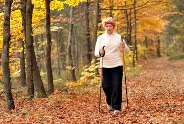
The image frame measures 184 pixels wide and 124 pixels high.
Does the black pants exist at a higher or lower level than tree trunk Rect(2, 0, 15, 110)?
lower

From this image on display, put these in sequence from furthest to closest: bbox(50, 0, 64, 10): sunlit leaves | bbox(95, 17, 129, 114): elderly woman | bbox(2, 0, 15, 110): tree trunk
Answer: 1. bbox(50, 0, 64, 10): sunlit leaves
2. bbox(2, 0, 15, 110): tree trunk
3. bbox(95, 17, 129, 114): elderly woman

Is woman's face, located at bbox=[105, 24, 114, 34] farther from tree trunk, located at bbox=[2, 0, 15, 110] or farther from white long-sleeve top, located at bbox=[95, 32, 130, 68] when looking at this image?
tree trunk, located at bbox=[2, 0, 15, 110]

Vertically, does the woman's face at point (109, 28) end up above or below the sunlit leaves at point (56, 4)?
below

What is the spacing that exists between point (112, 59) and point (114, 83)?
1.86ft

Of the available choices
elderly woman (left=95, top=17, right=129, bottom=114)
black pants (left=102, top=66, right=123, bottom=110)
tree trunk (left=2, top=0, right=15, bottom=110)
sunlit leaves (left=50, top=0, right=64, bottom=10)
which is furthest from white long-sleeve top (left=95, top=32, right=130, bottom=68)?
sunlit leaves (left=50, top=0, right=64, bottom=10)

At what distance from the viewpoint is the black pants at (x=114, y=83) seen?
29.4ft

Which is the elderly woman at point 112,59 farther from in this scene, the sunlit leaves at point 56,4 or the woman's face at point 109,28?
the sunlit leaves at point 56,4

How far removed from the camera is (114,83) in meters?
8.98

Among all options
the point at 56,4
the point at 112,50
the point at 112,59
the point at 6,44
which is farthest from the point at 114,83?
the point at 56,4

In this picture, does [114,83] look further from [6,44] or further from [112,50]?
[6,44]

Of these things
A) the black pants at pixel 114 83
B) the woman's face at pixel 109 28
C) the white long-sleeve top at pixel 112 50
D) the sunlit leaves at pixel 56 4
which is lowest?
the black pants at pixel 114 83

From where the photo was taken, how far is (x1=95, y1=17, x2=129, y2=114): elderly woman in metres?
8.96

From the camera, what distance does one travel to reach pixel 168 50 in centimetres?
6938

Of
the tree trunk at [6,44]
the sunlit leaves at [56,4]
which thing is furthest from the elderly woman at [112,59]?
the sunlit leaves at [56,4]
